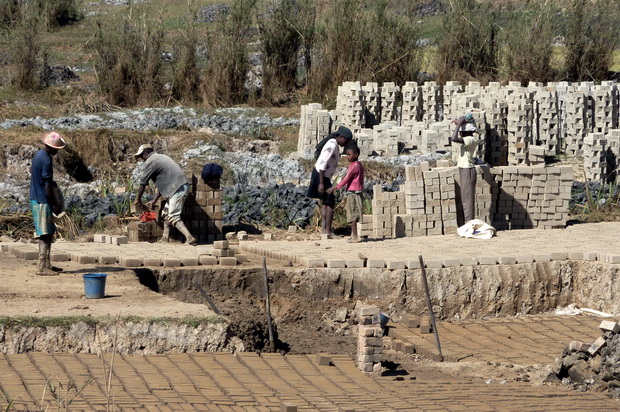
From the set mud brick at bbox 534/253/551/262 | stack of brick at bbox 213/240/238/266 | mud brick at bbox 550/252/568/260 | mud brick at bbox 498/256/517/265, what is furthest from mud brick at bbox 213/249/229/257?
mud brick at bbox 550/252/568/260

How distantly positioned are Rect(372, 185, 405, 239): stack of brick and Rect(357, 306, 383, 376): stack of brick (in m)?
4.66

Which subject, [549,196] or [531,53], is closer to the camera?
[549,196]

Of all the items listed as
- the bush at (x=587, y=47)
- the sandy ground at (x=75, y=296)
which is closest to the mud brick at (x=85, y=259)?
the sandy ground at (x=75, y=296)

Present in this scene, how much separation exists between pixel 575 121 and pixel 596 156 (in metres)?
2.03

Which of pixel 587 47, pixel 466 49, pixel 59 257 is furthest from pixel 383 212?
pixel 587 47

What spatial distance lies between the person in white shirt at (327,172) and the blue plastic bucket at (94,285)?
3714mm

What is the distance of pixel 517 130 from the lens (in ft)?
57.9

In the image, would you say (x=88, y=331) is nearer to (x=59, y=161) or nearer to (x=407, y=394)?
(x=407, y=394)

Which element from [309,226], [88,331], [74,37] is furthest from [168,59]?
[88,331]

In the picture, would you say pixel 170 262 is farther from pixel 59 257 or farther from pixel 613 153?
pixel 613 153

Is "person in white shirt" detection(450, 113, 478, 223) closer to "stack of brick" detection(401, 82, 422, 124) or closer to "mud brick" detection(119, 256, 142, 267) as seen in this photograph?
"mud brick" detection(119, 256, 142, 267)

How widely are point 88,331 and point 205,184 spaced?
4873mm

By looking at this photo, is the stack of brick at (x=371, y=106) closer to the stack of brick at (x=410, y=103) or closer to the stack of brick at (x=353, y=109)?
the stack of brick at (x=353, y=109)

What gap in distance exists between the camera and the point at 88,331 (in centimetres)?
945
